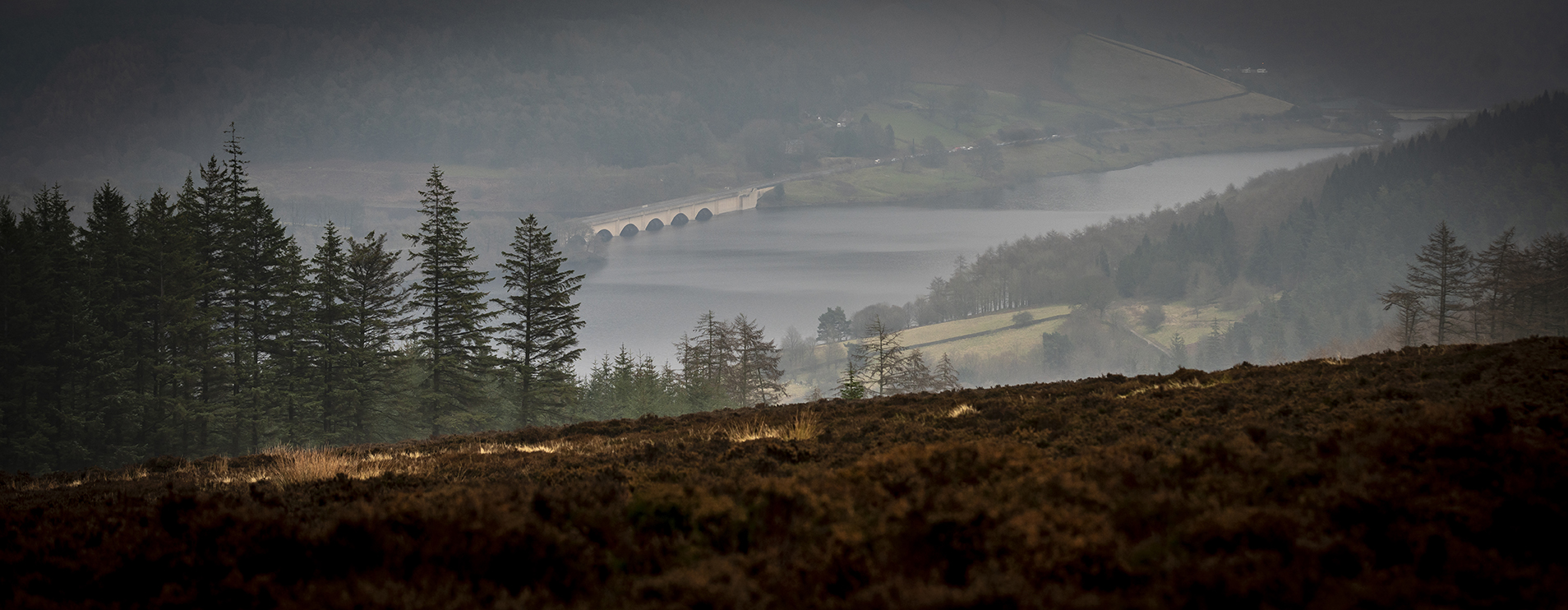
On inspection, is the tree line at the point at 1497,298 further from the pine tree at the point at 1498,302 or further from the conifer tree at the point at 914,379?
the conifer tree at the point at 914,379

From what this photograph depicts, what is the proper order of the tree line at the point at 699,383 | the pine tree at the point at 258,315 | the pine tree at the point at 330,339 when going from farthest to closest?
the tree line at the point at 699,383 < the pine tree at the point at 330,339 < the pine tree at the point at 258,315

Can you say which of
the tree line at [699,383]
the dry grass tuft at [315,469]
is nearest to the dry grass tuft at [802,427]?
the dry grass tuft at [315,469]

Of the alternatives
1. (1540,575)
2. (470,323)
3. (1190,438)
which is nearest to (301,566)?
(1540,575)

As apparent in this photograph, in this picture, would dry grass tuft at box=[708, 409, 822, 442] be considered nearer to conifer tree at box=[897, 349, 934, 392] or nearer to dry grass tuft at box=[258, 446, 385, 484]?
dry grass tuft at box=[258, 446, 385, 484]

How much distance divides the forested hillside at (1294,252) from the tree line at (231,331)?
352 ft

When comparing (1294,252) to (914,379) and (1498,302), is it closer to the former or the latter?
(1498,302)

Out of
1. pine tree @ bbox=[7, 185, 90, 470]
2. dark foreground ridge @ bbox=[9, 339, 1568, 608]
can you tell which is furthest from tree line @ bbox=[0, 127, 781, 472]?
dark foreground ridge @ bbox=[9, 339, 1568, 608]

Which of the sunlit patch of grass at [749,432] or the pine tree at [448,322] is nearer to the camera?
the sunlit patch of grass at [749,432]

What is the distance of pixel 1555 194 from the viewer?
167 meters

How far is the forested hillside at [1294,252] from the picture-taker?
138250 mm

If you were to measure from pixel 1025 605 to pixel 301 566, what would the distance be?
3784 mm

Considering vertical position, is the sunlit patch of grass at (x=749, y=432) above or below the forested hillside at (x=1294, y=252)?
below

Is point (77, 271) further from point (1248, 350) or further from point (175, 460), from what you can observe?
point (1248, 350)

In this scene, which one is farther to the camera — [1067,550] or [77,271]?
[77,271]
